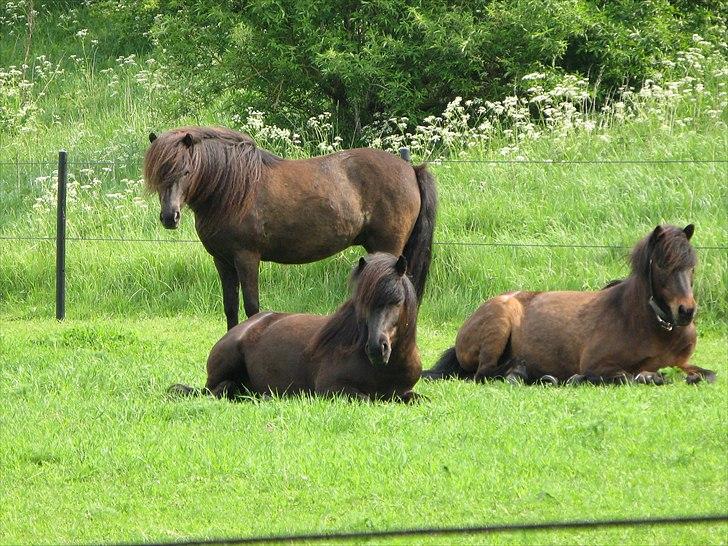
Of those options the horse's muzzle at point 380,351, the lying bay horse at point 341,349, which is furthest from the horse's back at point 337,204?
the horse's muzzle at point 380,351

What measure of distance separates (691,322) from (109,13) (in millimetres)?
16476

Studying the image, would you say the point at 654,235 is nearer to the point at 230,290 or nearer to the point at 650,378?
the point at 650,378

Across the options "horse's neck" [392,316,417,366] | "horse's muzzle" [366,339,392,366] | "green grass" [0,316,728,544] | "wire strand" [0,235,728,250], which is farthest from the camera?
"wire strand" [0,235,728,250]

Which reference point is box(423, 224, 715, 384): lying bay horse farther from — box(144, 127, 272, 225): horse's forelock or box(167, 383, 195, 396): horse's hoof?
box(144, 127, 272, 225): horse's forelock

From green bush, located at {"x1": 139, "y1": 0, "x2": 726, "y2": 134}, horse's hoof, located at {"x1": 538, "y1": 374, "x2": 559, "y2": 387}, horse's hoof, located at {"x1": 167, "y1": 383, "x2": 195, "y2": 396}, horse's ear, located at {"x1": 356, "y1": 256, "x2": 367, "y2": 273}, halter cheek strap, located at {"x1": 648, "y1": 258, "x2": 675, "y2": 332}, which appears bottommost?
horse's hoof, located at {"x1": 167, "y1": 383, "x2": 195, "y2": 396}

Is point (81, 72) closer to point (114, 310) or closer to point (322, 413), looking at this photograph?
point (114, 310)

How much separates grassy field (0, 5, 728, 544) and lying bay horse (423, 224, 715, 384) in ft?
1.51

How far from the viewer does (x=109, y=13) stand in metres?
22.0

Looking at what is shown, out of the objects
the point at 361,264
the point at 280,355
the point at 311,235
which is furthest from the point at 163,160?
the point at 361,264

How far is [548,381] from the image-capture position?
8.44 metres

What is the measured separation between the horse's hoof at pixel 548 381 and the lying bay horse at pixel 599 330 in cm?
1

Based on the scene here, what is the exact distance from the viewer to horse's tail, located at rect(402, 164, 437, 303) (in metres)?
10.8

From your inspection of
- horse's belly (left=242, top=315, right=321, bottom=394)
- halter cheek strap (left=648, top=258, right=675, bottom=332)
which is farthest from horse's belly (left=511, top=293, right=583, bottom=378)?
horse's belly (left=242, top=315, right=321, bottom=394)

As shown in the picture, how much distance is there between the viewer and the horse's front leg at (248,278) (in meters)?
9.77
